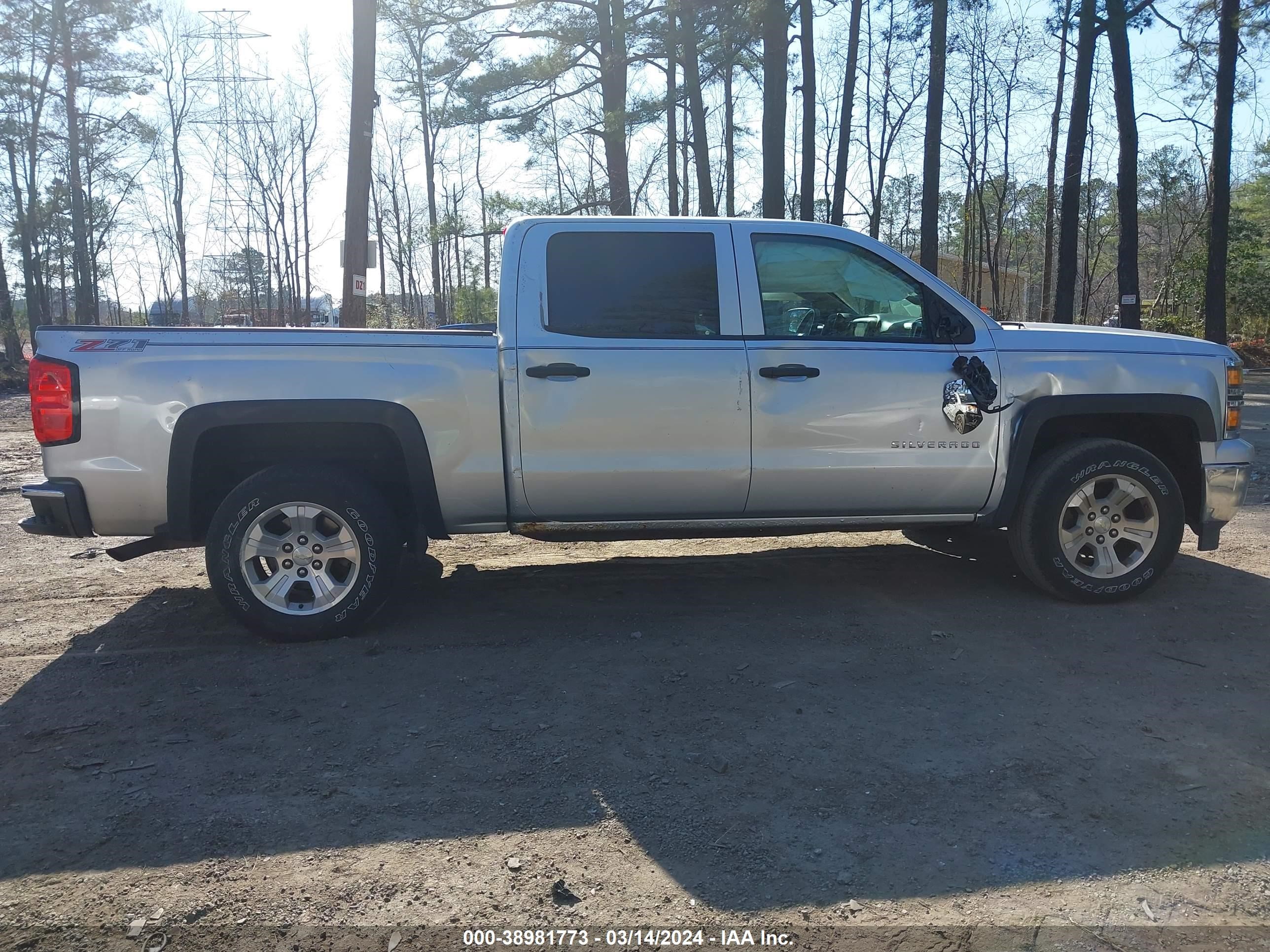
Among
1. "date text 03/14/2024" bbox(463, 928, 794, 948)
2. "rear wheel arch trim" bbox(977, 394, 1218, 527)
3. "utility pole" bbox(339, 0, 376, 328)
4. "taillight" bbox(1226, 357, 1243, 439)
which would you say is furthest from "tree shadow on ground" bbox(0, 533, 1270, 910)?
"utility pole" bbox(339, 0, 376, 328)

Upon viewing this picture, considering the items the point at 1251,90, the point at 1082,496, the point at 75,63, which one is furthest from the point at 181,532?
the point at 75,63

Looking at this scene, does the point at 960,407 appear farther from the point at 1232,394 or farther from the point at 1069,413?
the point at 1232,394

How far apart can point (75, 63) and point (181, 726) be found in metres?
31.2

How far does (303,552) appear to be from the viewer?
462cm

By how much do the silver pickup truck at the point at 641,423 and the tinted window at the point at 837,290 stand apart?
0.04ft

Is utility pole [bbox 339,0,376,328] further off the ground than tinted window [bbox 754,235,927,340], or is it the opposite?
utility pole [bbox 339,0,376,328]

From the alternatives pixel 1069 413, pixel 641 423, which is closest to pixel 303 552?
pixel 641 423

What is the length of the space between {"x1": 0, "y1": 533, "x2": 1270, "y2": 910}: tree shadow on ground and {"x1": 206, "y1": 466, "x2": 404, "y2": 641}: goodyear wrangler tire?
0.17 m

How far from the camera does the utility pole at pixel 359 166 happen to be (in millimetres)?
13203

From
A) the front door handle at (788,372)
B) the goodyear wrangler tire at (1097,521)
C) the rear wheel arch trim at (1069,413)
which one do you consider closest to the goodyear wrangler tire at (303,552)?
the front door handle at (788,372)

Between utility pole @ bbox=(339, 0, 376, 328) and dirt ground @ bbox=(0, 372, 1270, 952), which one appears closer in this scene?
dirt ground @ bbox=(0, 372, 1270, 952)

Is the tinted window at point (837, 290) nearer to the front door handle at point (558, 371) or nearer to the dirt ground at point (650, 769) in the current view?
the front door handle at point (558, 371)

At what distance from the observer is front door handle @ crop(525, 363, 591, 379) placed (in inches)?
181

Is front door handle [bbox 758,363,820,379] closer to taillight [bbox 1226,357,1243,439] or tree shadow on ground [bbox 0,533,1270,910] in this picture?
tree shadow on ground [bbox 0,533,1270,910]
